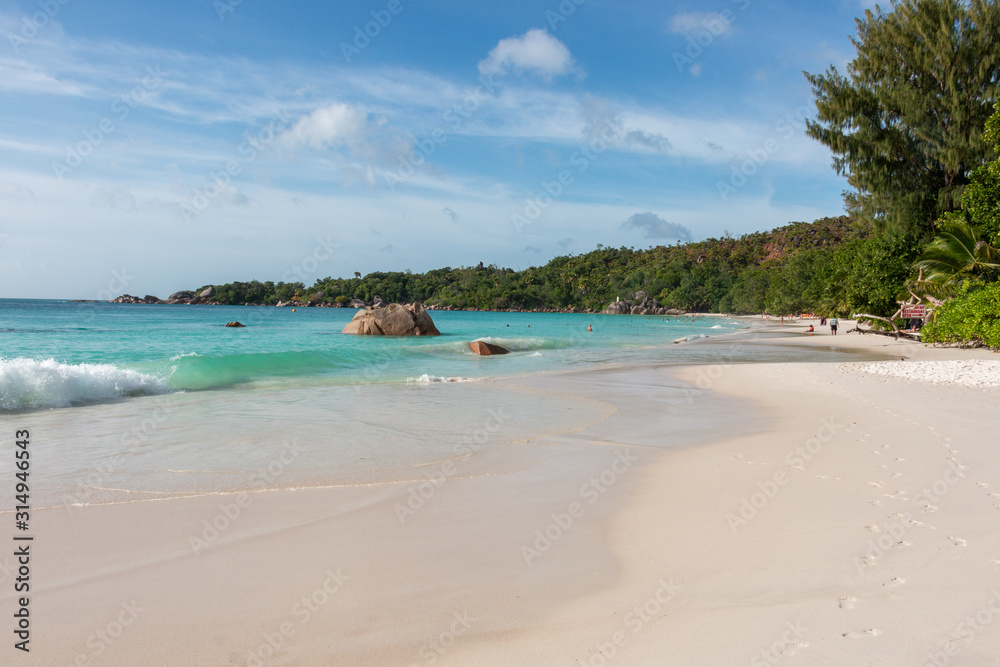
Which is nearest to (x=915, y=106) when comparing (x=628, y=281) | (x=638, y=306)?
(x=638, y=306)

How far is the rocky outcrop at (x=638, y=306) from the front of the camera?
136 meters

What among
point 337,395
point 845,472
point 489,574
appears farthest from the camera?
point 337,395

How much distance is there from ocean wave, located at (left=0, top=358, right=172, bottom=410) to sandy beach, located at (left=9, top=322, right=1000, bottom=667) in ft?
24.9

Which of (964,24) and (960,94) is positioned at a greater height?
(964,24)

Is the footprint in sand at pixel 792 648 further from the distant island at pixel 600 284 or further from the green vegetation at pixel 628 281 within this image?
the distant island at pixel 600 284

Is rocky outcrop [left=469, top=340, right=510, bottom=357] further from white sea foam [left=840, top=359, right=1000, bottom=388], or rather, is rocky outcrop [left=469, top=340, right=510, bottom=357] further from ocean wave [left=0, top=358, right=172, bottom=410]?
ocean wave [left=0, top=358, right=172, bottom=410]

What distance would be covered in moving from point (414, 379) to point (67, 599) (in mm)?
12386

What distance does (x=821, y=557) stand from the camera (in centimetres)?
381

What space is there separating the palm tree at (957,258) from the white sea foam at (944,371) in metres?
8.90

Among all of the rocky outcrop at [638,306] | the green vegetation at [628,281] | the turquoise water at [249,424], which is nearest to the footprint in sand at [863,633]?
the turquoise water at [249,424]

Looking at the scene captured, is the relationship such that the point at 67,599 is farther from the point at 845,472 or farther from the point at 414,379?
the point at 414,379

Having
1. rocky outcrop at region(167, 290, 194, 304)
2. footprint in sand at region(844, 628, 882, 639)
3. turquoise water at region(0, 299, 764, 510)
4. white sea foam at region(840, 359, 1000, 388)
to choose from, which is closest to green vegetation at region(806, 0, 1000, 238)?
white sea foam at region(840, 359, 1000, 388)

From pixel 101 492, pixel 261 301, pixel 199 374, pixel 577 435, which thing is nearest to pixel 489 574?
pixel 101 492

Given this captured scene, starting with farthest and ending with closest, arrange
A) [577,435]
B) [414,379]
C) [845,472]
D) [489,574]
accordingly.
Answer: [414,379] → [577,435] → [845,472] → [489,574]
